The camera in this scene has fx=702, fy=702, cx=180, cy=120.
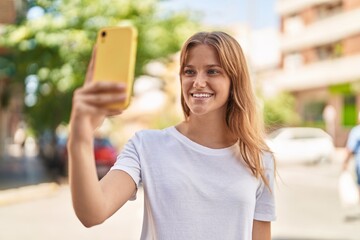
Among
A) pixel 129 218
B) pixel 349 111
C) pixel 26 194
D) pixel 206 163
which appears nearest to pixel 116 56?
pixel 206 163

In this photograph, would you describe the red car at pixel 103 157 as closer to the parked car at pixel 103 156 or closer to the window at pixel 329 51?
the parked car at pixel 103 156

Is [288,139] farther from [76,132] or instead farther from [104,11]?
[76,132]

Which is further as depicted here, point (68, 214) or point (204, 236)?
point (68, 214)

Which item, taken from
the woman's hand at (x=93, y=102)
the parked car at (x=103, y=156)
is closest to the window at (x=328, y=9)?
the parked car at (x=103, y=156)

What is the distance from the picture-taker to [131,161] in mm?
1980

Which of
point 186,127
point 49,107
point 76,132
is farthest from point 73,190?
point 49,107

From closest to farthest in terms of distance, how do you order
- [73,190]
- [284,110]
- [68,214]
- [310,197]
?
[73,190]
[68,214]
[310,197]
[284,110]

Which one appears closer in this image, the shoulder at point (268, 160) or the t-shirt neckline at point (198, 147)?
the t-shirt neckline at point (198, 147)

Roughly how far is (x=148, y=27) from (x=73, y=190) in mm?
17346

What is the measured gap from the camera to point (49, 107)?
21.5 meters

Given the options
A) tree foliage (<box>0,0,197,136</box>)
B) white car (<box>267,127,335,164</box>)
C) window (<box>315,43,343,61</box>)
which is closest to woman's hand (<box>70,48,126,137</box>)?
tree foliage (<box>0,0,197,136</box>)

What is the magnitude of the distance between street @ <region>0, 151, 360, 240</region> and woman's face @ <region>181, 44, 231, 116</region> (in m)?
6.85

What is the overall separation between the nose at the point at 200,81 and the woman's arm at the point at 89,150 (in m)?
0.42

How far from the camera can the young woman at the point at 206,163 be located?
6.57ft
